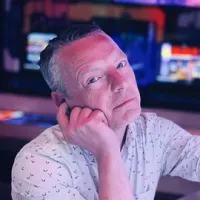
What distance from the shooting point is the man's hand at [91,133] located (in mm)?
1151

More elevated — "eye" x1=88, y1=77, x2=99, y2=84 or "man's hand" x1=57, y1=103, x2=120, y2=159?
"eye" x1=88, y1=77, x2=99, y2=84

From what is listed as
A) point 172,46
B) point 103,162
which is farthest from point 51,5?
point 103,162

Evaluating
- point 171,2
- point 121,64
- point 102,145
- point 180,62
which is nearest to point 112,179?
point 102,145

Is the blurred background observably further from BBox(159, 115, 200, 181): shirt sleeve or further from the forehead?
the forehead

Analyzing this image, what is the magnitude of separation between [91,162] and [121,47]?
5.07 feet

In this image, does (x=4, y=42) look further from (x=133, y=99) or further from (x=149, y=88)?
(x=133, y=99)

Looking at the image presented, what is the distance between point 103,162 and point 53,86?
0.89 feet

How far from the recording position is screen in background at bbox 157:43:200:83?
104 inches

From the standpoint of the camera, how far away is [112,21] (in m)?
2.73

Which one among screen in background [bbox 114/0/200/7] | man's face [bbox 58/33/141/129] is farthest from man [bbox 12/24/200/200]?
screen in background [bbox 114/0/200/7]

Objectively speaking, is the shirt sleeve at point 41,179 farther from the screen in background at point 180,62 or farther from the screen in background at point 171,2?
the screen in background at point 171,2

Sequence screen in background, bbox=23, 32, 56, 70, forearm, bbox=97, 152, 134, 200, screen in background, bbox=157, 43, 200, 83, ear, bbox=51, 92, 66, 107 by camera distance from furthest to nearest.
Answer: screen in background, bbox=23, 32, 56, 70 → screen in background, bbox=157, 43, 200, 83 → ear, bbox=51, 92, 66, 107 → forearm, bbox=97, 152, 134, 200

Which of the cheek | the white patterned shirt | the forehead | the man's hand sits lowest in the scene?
the white patterned shirt

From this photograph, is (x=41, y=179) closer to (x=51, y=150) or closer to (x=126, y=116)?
(x=51, y=150)
